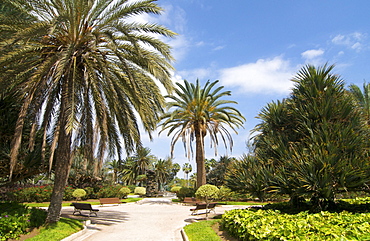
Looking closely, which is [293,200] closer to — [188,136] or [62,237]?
[62,237]

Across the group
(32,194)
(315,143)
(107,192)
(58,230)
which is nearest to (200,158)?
(107,192)

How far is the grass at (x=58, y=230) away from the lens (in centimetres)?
842

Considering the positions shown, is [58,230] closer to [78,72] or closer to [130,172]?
[78,72]

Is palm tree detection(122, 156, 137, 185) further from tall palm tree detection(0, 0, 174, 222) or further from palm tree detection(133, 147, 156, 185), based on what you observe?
tall palm tree detection(0, 0, 174, 222)

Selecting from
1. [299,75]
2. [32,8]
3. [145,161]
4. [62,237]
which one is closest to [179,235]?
[62,237]

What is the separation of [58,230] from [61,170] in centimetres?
227

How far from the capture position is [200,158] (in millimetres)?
23891

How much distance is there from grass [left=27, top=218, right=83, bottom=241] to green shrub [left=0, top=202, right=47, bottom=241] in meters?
0.45

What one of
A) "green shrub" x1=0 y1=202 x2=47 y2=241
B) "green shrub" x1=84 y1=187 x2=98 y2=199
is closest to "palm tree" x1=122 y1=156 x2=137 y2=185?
"green shrub" x1=84 y1=187 x2=98 y2=199

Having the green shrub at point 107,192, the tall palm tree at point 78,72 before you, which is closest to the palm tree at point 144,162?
the green shrub at point 107,192

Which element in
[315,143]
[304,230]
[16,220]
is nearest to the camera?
[304,230]

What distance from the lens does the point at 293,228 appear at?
6.15 m

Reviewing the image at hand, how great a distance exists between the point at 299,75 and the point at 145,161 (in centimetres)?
4405

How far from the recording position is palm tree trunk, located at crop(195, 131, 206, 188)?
23.7 metres
